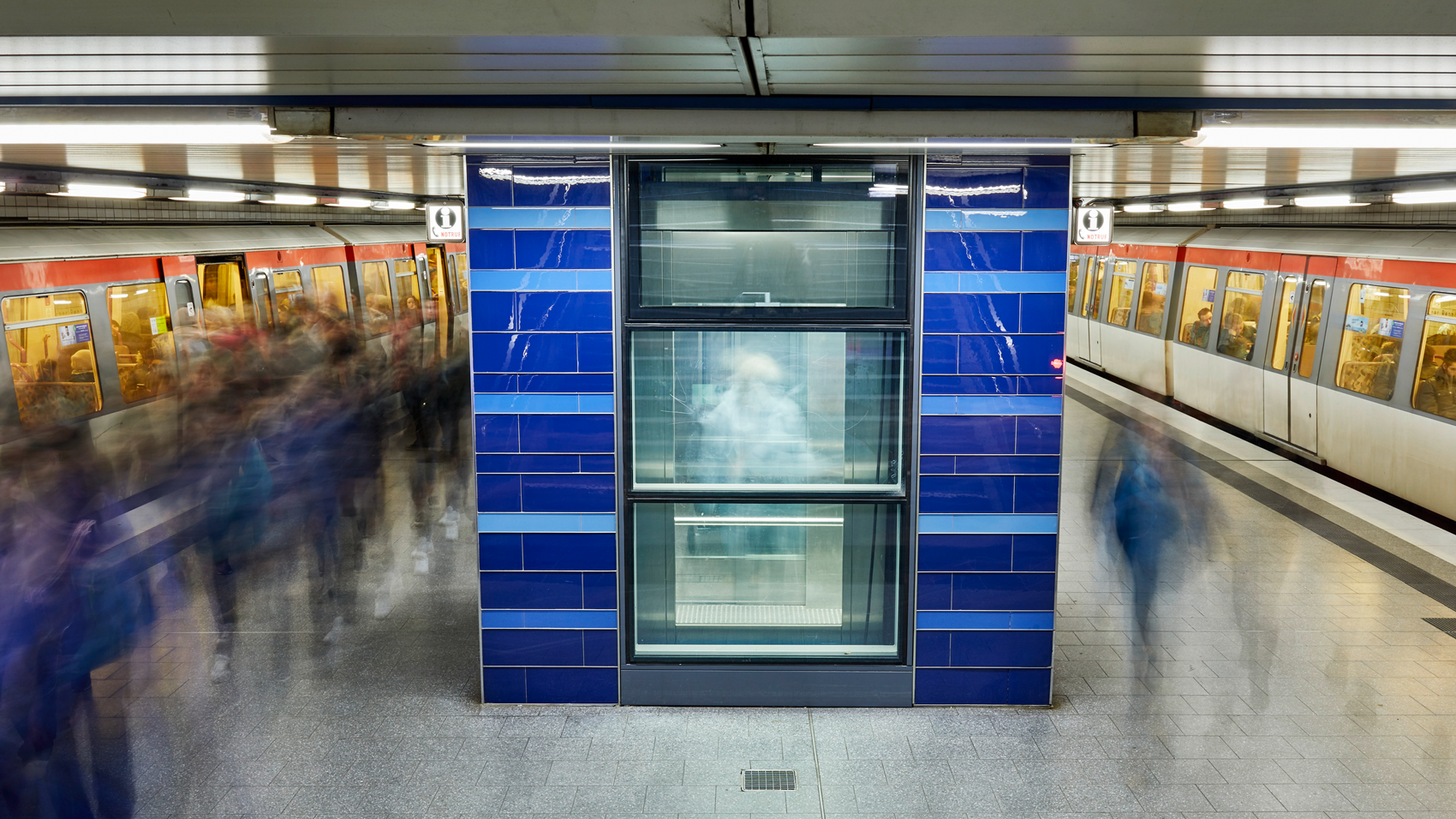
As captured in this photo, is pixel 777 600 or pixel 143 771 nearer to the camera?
pixel 143 771

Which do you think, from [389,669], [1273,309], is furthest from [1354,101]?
[1273,309]

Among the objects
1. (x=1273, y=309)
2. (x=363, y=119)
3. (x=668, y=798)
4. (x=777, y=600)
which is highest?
(x=363, y=119)

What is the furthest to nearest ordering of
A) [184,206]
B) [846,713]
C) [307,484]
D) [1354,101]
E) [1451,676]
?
[184,206], [307,484], [1451,676], [846,713], [1354,101]

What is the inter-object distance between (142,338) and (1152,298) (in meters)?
13.3

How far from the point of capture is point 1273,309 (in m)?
11.6

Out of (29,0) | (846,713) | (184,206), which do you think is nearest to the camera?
(29,0)

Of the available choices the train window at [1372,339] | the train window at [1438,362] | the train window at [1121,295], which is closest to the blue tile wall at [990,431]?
the train window at [1438,362]

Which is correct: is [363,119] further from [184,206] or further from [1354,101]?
[184,206]

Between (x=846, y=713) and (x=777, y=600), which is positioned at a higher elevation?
(x=777, y=600)

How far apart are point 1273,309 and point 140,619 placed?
11405 mm

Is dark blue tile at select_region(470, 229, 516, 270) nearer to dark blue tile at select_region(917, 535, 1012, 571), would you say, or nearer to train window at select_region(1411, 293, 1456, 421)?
dark blue tile at select_region(917, 535, 1012, 571)

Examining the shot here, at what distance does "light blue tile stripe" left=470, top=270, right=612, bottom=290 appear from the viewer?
499cm

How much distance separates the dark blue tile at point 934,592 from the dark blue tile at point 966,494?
0.35 m

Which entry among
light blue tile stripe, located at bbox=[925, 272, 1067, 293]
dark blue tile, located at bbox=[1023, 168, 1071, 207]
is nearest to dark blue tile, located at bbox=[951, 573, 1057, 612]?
light blue tile stripe, located at bbox=[925, 272, 1067, 293]
